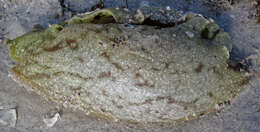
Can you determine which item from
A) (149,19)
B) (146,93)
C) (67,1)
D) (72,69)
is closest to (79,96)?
(72,69)

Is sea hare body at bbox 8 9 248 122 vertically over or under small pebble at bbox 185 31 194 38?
under

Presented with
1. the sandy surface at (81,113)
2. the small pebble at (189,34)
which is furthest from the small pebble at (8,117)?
the small pebble at (189,34)

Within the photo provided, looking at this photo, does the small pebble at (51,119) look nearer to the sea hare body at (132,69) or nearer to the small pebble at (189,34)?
the sea hare body at (132,69)

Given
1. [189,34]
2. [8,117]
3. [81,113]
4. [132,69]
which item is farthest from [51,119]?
[189,34]

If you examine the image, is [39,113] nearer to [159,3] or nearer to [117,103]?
[117,103]

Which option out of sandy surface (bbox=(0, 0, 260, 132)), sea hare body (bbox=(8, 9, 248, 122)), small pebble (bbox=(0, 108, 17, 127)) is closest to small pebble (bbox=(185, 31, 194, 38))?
sea hare body (bbox=(8, 9, 248, 122))

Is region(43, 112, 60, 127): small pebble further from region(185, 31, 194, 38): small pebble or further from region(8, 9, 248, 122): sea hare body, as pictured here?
region(185, 31, 194, 38): small pebble
